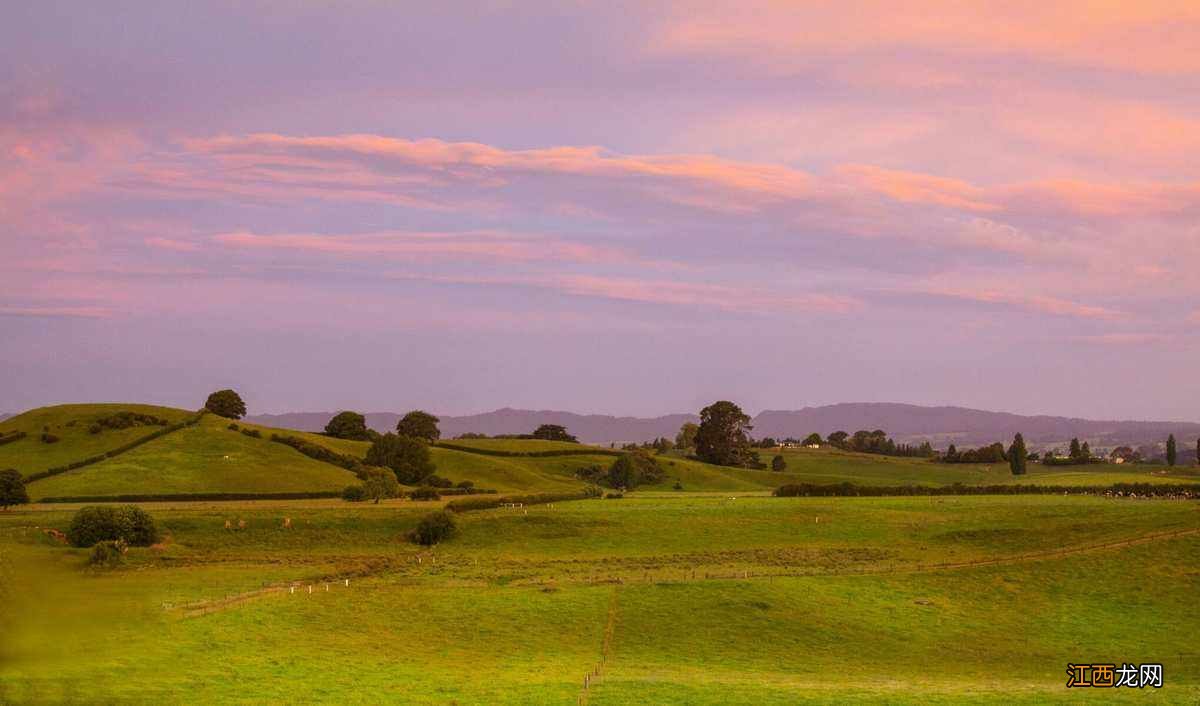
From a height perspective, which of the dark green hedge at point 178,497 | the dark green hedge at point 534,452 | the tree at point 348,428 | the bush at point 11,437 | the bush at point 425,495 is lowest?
the dark green hedge at point 178,497

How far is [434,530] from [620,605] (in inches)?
1144

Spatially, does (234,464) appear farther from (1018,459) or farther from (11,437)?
(1018,459)

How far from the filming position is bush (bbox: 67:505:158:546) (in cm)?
7775

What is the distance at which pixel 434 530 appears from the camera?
87.0 m

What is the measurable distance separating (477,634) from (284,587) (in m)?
16.3

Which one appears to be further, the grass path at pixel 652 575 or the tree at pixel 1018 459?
the tree at pixel 1018 459

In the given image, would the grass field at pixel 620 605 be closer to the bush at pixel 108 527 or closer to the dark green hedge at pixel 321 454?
the bush at pixel 108 527

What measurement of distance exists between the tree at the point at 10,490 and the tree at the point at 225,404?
75448 mm

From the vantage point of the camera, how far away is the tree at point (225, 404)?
6831 inches

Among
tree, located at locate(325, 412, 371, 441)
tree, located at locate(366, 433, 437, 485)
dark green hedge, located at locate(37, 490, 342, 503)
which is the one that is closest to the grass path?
dark green hedge, located at locate(37, 490, 342, 503)

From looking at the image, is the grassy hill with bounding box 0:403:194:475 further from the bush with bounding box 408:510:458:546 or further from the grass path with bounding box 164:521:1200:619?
the grass path with bounding box 164:521:1200:619

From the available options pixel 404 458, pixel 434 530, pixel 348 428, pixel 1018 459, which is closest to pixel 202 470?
pixel 404 458

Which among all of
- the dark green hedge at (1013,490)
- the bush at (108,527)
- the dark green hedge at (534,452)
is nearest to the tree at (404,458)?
the dark green hedge at (534,452)

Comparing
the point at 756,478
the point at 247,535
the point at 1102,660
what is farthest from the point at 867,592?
the point at 756,478
